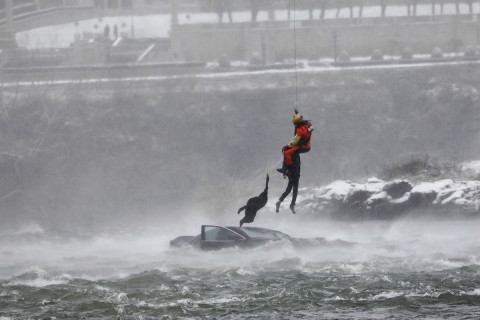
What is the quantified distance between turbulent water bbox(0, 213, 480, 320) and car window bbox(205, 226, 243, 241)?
42cm

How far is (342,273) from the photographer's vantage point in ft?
80.3

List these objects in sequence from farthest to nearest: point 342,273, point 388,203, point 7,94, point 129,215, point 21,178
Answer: point 7,94, point 21,178, point 129,215, point 388,203, point 342,273

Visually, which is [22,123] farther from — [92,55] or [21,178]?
[92,55]

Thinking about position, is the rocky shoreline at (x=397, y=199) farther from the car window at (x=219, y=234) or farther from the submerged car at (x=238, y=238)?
the car window at (x=219, y=234)

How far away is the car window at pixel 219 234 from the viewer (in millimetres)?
26422

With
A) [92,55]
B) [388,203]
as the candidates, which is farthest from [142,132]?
[388,203]

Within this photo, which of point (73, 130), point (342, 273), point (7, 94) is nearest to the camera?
point (342, 273)

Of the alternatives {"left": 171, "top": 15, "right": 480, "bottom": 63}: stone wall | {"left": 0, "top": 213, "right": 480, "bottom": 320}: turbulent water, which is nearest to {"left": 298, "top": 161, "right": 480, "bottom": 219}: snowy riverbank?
{"left": 0, "top": 213, "right": 480, "bottom": 320}: turbulent water

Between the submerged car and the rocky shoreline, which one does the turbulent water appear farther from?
the rocky shoreline

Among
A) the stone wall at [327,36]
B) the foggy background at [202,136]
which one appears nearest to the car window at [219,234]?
the foggy background at [202,136]

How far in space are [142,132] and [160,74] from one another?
38.3 ft

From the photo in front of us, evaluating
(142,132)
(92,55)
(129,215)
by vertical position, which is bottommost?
(129,215)

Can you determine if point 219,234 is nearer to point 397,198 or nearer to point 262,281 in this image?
point 262,281

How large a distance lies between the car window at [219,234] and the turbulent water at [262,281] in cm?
42
